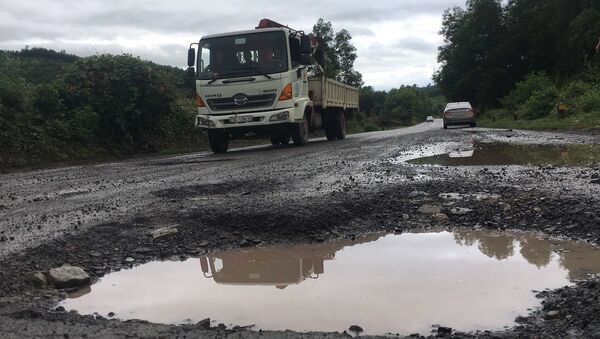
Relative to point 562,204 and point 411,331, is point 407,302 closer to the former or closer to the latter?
point 411,331

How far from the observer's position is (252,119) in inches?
443

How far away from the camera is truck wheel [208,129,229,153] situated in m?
12.1

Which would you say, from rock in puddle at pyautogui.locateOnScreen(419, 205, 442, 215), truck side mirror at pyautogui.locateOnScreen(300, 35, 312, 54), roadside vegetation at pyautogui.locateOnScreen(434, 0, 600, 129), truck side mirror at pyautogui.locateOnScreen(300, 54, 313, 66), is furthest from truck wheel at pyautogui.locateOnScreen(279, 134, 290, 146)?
roadside vegetation at pyautogui.locateOnScreen(434, 0, 600, 129)

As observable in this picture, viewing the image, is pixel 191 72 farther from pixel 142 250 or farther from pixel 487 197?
pixel 142 250

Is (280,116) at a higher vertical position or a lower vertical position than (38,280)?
higher

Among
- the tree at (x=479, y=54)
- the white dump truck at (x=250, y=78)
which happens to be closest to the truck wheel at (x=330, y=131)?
the white dump truck at (x=250, y=78)

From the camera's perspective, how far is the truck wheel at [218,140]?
475 inches

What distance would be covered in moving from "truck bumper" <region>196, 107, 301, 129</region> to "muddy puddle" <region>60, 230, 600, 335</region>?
25.0 feet

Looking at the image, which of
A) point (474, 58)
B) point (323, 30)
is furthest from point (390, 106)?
point (474, 58)

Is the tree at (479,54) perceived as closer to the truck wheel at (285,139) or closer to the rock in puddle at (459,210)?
the truck wheel at (285,139)

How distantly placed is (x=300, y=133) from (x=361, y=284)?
9621 millimetres

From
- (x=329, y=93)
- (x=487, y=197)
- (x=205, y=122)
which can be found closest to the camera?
(x=487, y=197)

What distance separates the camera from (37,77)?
13.3 metres

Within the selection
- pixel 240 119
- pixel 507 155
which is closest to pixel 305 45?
pixel 240 119
